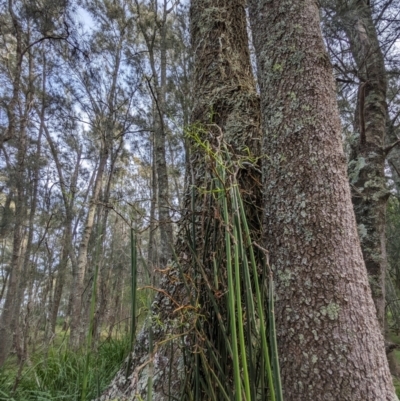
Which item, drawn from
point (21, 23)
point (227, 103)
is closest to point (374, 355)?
point (227, 103)

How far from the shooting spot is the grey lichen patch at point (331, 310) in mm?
653

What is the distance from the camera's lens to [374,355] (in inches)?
25.3

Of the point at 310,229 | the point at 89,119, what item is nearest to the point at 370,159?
the point at 310,229

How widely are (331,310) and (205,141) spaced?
477 millimetres

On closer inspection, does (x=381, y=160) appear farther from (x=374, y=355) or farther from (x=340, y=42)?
(x=374, y=355)

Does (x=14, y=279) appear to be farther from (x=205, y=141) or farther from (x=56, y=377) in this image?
(x=205, y=141)

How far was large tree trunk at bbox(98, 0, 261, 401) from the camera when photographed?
77 centimetres

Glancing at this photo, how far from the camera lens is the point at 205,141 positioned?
72 cm

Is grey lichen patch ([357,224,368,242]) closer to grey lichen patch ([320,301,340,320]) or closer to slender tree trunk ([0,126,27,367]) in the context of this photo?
grey lichen patch ([320,301,340,320])

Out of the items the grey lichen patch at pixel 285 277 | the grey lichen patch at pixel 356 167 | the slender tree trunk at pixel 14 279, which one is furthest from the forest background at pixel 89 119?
the grey lichen patch at pixel 285 277

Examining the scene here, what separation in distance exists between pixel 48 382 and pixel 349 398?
185 centimetres

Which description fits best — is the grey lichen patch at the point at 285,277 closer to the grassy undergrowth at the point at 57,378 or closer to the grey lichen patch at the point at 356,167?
the grassy undergrowth at the point at 57,378

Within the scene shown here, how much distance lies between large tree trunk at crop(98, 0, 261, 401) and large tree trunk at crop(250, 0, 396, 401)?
137mm

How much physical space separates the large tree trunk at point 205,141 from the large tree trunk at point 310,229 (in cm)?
14
